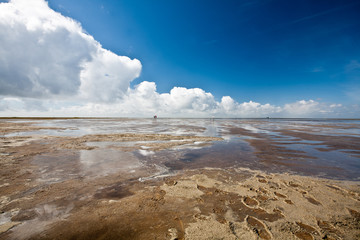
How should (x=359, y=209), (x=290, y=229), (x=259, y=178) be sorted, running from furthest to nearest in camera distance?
(x=259, y=178)
(x=359, y=209)
(x=290, y=229)

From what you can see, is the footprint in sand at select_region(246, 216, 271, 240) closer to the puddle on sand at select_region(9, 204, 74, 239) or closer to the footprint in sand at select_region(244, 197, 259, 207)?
the footprint in sand at select_region(244, 197, 259, 207)

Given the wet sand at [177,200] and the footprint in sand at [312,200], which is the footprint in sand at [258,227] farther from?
the footprint in sand at [312,200]

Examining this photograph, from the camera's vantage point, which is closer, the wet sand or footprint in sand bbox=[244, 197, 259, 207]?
the wet sand

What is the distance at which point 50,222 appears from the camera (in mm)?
3898

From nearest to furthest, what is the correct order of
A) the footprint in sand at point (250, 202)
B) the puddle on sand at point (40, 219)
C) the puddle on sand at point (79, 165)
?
the puddle on sand at point (40, 219) → the footprint in sand at point (250, 202) → the puddle on sand at point (79, 165)

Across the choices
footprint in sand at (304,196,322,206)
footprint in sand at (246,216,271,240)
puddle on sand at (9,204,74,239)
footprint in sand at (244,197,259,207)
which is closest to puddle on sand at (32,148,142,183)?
puddle on sand at (9,204,74,239)

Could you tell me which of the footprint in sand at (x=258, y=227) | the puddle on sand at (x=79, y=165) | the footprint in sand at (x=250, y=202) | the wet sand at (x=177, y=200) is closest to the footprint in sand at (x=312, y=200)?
the wet sand at (x=177, y=200)

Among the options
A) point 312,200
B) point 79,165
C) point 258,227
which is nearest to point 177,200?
point 258,227

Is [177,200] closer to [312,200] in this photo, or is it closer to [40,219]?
[40,219]

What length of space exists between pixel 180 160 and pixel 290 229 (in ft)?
21.5

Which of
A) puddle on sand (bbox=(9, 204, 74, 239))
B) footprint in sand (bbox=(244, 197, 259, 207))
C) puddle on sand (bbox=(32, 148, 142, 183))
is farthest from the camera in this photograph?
puddle on sand (bbox=(32, 148, 142, 183))

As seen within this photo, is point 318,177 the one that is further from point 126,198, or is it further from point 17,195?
point 17,195

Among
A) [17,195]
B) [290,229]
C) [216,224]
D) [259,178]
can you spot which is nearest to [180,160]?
[259,178]

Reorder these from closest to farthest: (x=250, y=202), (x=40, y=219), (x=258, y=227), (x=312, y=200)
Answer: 1. (x=258, y=227)
2. (x=40, y=219)
3. (x=250, y=202)
4. (x=312, y=200)
